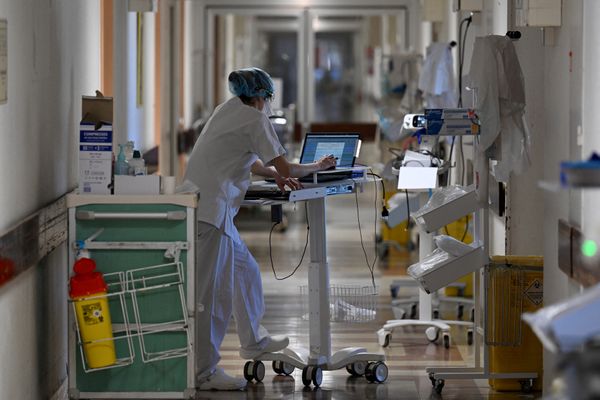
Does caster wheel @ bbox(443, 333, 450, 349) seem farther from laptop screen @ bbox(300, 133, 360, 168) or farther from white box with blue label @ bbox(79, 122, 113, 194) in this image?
white box with blue label @ bbox(79, 122, 113, 194)

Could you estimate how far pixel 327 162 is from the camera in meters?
5.78

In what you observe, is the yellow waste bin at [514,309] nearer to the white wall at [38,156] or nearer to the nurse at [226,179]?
the nurse at [226,179]

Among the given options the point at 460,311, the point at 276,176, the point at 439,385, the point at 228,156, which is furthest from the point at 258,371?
the point at 460,311

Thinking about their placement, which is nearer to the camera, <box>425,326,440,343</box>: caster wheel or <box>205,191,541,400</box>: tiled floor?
<box>205,191,541,400</box>: tiled floor

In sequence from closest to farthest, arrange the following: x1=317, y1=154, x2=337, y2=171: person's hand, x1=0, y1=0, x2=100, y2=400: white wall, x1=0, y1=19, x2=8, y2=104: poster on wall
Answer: x1=0, y1=19, x2=8, y2=104: poster on wall
x1=0, y1=0, x2=100, y2=400: white wall
x1=317, y1=154, x2=337, y2=171: person's hand

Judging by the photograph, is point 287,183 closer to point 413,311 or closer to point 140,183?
point 140,183

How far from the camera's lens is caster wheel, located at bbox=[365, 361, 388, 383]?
6.09m

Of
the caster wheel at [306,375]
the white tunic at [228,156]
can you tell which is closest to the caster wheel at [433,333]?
the caster wheel at [306,375]

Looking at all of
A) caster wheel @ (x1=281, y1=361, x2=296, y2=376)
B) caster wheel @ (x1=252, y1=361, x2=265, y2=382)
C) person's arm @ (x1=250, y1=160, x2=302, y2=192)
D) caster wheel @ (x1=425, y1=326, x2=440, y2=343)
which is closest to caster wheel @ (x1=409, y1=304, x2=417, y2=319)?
caster wheel @ (x1=425, y1=326, x2=440, y2=343)

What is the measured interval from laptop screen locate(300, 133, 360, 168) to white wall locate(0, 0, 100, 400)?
1.17 meters

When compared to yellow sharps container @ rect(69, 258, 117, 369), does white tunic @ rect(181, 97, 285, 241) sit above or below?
above

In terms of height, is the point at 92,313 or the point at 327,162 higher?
the point at 327,162

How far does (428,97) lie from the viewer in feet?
28.5

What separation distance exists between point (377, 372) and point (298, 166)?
1.16m
